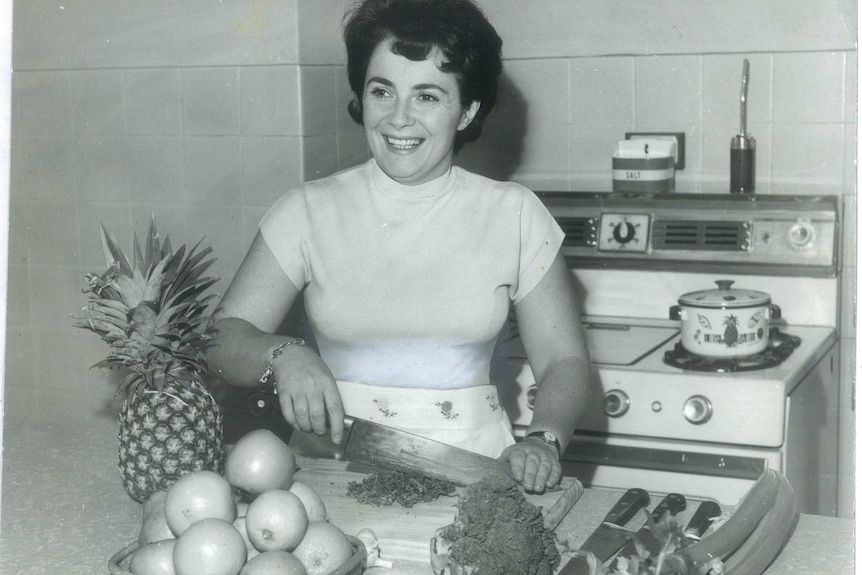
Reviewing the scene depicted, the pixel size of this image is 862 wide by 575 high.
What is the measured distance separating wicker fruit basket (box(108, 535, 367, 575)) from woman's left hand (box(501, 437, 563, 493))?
11.4 inches

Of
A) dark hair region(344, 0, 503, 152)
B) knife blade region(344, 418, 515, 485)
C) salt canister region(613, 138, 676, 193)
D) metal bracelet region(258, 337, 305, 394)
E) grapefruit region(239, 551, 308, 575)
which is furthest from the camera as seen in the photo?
salt canister region(613, 138, 676, 193)

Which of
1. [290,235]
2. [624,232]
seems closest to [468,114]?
[290,235]

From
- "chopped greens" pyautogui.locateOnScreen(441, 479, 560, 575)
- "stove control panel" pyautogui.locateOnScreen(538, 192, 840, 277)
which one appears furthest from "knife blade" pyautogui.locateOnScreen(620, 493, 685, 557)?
"stove control panel" pyautogui.locateOnScreen(538, 192, 840, 277)

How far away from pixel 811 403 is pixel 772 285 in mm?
290

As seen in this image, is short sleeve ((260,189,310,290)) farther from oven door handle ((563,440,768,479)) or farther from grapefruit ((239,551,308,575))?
grapefruit ((239,551,308,575))

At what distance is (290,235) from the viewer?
160 centimetres

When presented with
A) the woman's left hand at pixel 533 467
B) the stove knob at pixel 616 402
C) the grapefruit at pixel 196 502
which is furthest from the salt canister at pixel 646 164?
the grapefruit at pixel 196 502

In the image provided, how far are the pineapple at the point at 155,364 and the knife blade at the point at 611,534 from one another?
0.49m

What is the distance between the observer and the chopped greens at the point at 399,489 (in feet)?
3.72

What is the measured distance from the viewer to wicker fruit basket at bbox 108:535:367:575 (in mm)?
873

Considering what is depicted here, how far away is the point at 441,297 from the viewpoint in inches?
62.4

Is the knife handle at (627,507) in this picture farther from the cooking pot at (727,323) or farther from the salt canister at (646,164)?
the salt canister at (646,164)

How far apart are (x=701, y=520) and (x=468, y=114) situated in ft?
2.71

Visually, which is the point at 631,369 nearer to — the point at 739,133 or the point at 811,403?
the point at 811,403
